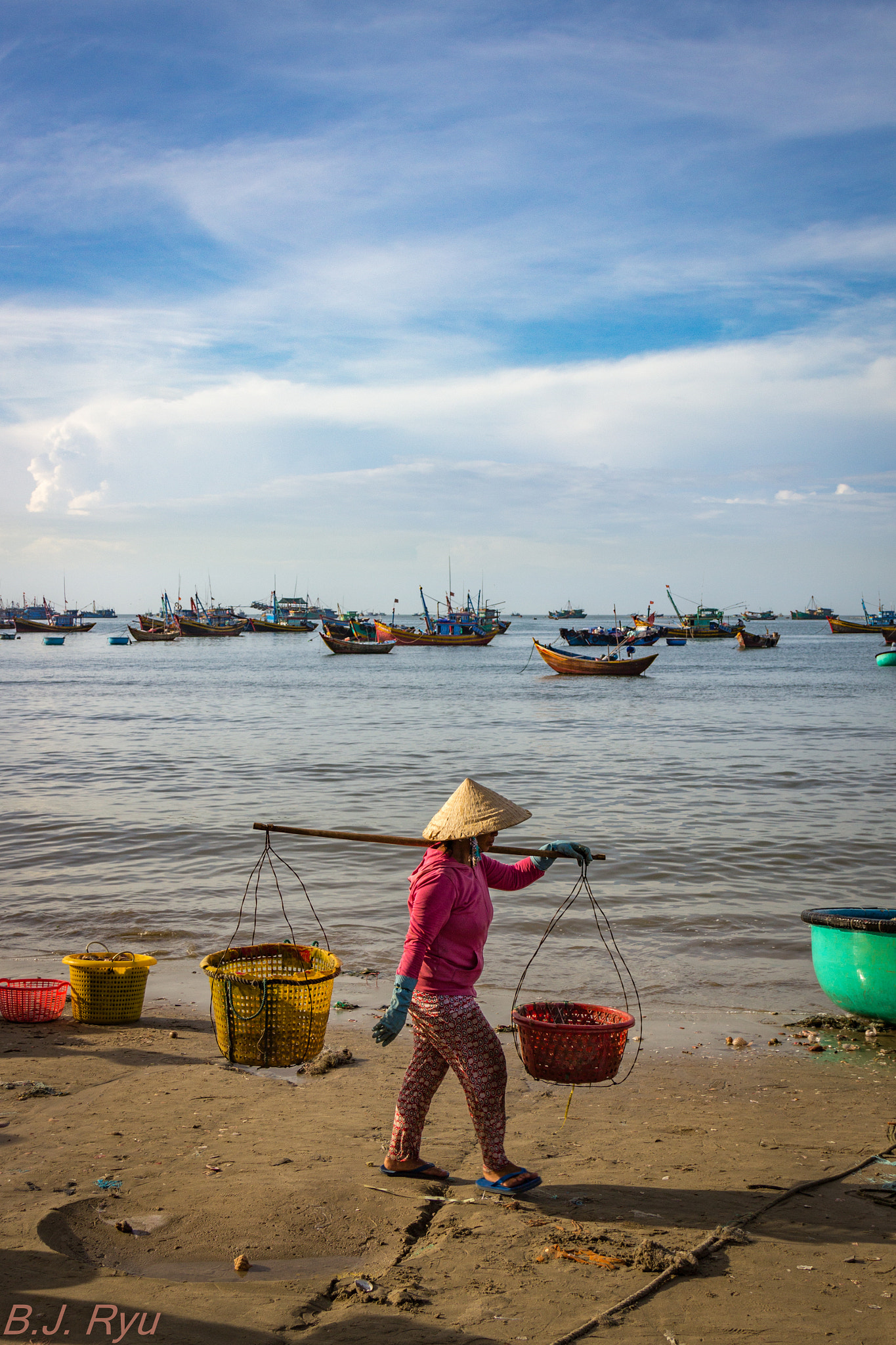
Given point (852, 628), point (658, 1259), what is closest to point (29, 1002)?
point (658, 1259)

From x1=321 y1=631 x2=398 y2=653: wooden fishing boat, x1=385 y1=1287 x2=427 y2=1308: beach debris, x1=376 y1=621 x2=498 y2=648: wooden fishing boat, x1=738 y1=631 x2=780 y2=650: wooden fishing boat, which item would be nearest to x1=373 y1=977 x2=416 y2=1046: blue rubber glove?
x1=385 y1=1287 x2=427 y2=1308: beach debris

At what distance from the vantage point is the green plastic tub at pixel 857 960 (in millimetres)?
5703

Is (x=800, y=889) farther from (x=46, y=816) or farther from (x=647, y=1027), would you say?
(x=46, y=816)

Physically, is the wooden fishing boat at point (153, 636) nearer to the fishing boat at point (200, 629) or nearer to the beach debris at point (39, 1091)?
the fishing boat at point (200, 629)

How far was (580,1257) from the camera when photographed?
10.5ft

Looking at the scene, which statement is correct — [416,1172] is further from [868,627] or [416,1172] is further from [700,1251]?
[868,627]

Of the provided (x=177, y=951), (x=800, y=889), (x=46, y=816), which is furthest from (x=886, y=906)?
(x=46, y=816)

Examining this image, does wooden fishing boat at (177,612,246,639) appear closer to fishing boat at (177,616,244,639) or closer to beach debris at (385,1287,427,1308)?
fishing boat at (177,616,244,639)

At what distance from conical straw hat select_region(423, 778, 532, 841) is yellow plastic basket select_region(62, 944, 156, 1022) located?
2954mm

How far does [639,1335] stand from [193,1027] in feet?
12.3

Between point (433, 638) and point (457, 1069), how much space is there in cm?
8093

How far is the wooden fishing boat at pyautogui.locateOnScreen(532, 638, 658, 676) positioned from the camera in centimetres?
4781

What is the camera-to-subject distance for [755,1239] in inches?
130

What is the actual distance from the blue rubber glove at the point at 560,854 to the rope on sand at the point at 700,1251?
54.1 inches
